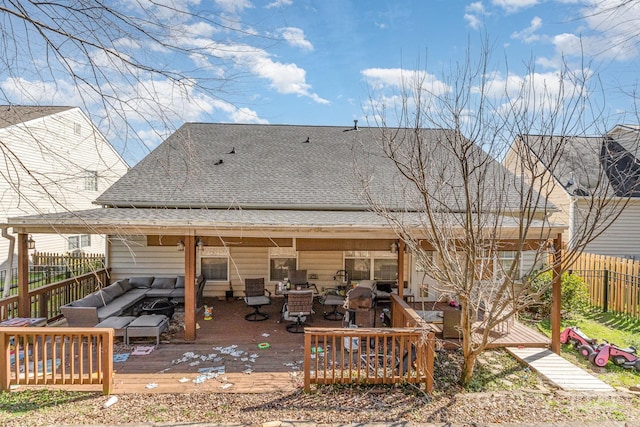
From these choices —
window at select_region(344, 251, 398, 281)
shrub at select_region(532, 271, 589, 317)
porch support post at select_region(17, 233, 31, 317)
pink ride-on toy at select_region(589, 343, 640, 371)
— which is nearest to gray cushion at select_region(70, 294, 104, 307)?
porch support post at select_region(17, 233, 31, 317)

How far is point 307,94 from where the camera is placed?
4.54 m

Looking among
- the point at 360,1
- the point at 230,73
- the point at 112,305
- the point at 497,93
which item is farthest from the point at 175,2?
the point at 112,305

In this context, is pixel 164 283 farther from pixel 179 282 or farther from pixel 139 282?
pixel 139 282

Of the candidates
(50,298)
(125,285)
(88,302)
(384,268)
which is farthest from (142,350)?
(384,268)

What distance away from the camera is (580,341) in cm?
678

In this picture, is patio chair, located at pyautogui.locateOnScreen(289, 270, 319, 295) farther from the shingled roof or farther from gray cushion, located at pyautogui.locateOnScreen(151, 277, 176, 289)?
the shingled roof

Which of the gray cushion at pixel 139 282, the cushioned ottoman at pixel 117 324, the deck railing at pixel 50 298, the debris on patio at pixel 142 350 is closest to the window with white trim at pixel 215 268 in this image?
the gray cushion at pixel 139 282

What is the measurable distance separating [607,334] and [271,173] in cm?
954

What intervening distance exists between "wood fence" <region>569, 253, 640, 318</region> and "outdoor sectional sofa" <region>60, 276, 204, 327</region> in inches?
423

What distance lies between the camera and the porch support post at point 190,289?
6773 mm

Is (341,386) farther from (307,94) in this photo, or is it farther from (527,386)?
(307,94)

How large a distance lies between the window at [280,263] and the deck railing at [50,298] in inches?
176

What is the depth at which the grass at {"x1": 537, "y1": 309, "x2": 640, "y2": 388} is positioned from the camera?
19.0ft

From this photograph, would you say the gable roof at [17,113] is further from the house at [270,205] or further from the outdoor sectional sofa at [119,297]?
the house at [270,205]
